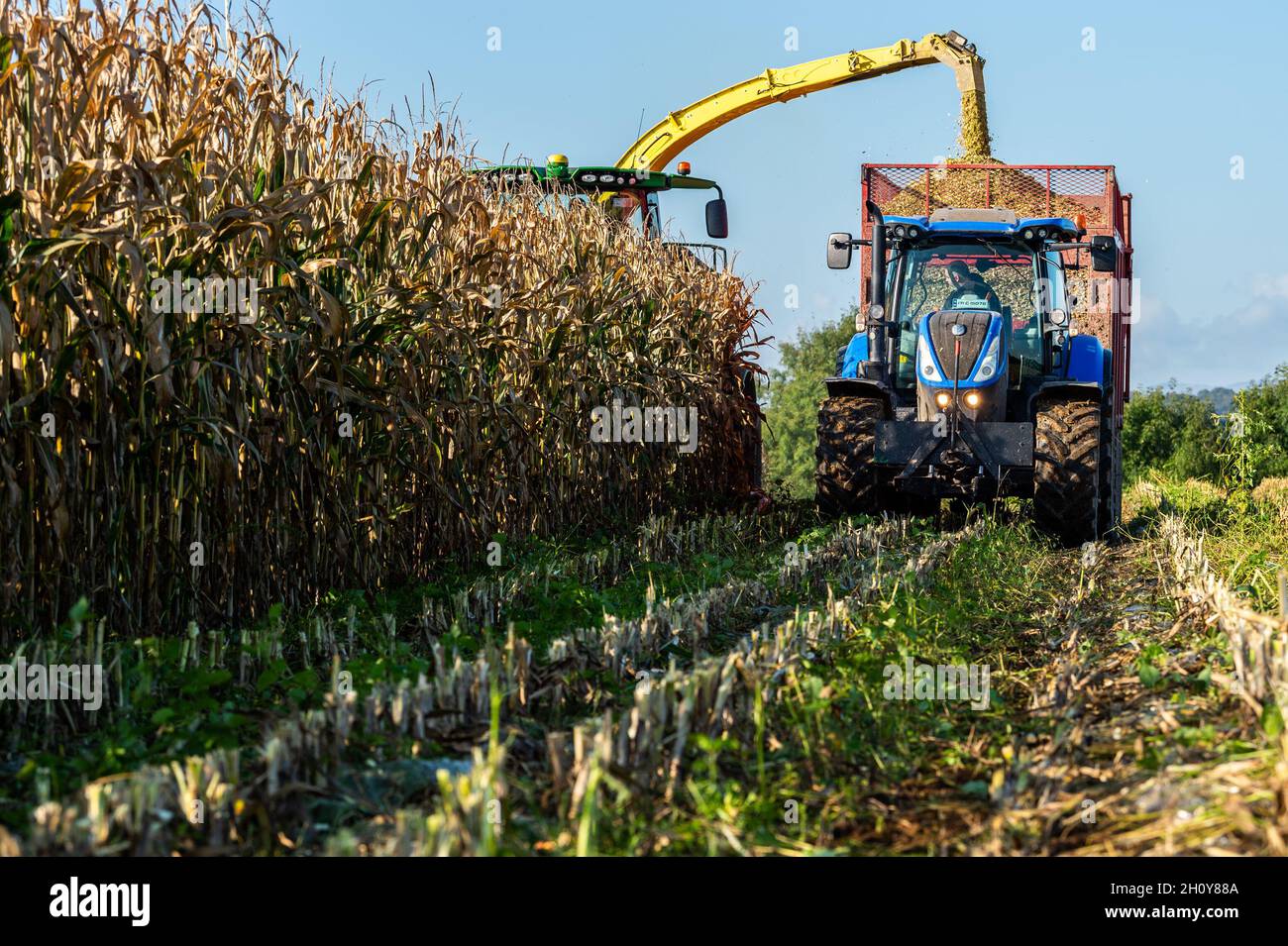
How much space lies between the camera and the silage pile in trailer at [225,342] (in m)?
4.27

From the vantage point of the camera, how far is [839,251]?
903cm

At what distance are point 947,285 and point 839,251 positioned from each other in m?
1.05

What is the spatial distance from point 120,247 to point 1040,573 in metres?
4.91

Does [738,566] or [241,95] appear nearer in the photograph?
[241,95]

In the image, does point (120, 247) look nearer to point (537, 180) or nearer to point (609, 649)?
point (609, 649)

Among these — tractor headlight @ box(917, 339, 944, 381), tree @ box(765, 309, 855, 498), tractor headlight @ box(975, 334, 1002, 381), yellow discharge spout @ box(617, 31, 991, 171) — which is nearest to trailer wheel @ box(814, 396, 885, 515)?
tractor headlight @ box(917, 339, 944, 381)

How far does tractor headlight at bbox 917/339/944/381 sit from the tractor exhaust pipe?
409 mm

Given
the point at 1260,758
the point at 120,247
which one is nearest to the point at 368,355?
the point at 120,247

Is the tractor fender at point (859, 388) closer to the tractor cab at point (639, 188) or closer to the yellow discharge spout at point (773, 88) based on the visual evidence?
the tractor cab at point (639, 188)

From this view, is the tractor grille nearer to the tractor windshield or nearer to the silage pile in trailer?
the tractor windshield

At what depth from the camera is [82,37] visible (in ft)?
15.4

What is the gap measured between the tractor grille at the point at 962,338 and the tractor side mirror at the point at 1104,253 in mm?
892

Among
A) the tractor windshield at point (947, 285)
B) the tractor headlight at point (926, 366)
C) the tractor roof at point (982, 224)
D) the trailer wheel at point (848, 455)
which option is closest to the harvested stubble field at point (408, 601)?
the trailer wheel at point (848, 455)

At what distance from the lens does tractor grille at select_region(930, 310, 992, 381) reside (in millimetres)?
8688
